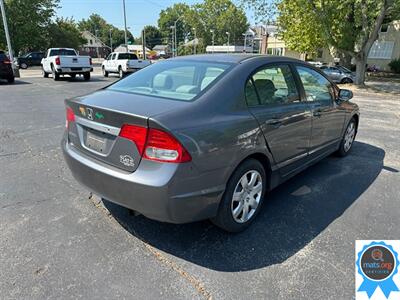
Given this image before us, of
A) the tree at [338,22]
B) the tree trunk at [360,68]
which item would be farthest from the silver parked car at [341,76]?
the tree trunk at [360,68]

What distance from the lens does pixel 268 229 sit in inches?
118

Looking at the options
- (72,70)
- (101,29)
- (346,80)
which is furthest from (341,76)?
(101,29)

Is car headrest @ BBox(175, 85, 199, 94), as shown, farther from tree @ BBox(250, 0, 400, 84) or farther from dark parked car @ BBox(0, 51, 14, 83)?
dark parked car @ BBox(0, 51, 14, 83)

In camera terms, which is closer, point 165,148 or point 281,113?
point 165,148

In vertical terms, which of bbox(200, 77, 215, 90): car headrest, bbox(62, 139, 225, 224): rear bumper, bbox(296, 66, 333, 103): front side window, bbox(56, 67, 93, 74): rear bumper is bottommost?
bbox(56, 67, 93, 74): rear bumper

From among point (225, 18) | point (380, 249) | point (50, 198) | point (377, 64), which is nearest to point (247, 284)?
point (380, 249)

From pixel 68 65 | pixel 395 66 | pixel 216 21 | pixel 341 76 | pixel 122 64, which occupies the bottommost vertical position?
pixel 341 76

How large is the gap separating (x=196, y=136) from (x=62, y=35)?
48762 millimetres

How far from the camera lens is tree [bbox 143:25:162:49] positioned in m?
123

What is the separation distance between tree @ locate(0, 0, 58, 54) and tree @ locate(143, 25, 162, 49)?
86987mm

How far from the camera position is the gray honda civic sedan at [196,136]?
7.41 ft

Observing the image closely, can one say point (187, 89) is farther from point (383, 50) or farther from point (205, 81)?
point (383, 50)

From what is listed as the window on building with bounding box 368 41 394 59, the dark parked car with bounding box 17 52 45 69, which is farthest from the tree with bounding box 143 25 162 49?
the window on building with bounding box 368 41 394 59

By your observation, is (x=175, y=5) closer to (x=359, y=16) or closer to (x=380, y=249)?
(x=359, y=16)
